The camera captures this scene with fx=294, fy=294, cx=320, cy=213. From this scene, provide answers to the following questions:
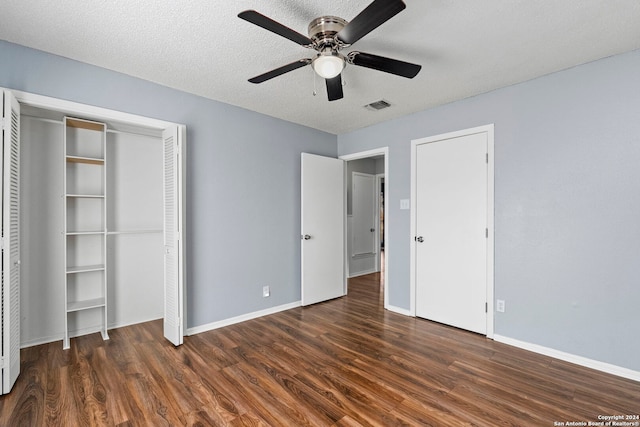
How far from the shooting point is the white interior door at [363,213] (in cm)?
609

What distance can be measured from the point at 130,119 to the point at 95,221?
4.13 feet

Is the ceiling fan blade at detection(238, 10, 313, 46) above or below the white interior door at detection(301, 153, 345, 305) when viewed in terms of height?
above

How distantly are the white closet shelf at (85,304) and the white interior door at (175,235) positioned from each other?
78 centimetres

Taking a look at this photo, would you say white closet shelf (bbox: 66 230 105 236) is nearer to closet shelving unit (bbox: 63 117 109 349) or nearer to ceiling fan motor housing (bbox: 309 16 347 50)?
closet shelving unit (bbox: 63 117 109 349)

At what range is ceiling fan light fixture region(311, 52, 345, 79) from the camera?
1890 mm

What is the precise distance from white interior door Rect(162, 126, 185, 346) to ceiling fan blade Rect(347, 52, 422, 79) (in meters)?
1.90

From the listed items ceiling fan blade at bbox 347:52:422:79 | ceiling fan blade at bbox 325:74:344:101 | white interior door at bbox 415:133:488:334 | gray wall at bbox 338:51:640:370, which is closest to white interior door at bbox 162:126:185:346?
ceiling fan blade at bbox 325:74:344:101

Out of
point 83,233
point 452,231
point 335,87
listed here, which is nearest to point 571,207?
point 452,231

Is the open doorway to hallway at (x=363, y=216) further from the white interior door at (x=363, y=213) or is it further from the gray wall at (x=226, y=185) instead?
the gray wall at (x=226, y=185)

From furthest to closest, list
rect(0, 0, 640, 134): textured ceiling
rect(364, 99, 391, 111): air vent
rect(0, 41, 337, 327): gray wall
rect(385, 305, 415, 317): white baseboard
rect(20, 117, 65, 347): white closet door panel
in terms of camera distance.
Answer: rect(385, 305, 415, 317): white baseboard < rect(364, 99, 391, 111): air vent < rect(20, 117, 65, 347): white closet door panel < rect(0, 41, 337, 327): gray wall < rect(0, 0, 640, 134): textured ceiling

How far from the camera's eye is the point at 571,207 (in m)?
2.59

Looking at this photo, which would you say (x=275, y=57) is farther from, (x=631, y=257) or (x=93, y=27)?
(x=631, y=257)

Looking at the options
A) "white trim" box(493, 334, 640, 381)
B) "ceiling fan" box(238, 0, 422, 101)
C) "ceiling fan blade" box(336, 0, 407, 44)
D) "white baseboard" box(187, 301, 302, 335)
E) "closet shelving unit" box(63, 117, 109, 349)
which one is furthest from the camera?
"white baseboard" box(187, 301, 302, 335)

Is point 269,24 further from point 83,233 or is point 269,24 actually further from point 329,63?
point 83,233
